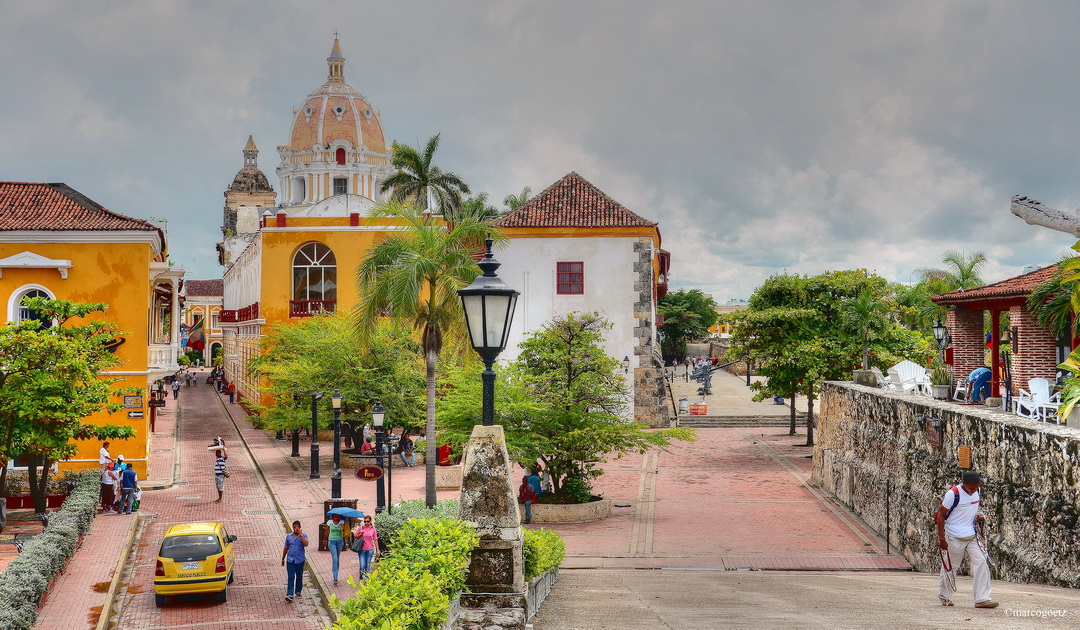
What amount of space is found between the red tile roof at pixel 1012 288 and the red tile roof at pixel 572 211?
60.0 feet

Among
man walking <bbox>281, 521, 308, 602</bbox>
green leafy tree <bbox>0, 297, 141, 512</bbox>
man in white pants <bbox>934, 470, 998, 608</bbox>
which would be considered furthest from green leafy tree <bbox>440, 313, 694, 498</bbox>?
man in white pants <bbox>934, 470, 998, 608</bbox>

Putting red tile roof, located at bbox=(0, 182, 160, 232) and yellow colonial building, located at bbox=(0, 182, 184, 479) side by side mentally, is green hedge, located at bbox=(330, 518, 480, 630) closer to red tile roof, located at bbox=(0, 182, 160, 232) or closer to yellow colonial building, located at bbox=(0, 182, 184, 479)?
yellow colonial building, located at bbox=(0, 182, 184, 479)

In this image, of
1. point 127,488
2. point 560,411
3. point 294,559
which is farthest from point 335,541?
point 127,488

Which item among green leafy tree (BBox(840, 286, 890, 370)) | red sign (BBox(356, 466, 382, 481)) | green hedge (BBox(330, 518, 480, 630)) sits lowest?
red sign (BBox(356, 466, 382, 481))

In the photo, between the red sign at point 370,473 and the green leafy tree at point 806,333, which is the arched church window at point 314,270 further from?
the red sign at point 370,473

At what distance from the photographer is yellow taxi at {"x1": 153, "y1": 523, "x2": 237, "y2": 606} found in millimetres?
14398

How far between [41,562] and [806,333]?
76.7 feet

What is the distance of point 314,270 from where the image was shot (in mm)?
40031

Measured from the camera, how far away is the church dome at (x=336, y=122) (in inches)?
2445

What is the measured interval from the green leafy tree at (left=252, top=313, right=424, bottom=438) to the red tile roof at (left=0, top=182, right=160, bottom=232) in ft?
20.9

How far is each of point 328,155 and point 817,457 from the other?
44316mm

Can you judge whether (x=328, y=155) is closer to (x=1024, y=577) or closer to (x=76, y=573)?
(x=76, y=573)

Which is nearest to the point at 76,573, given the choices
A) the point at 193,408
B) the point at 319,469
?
the point at 319,469

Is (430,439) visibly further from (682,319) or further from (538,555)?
(682,319)
